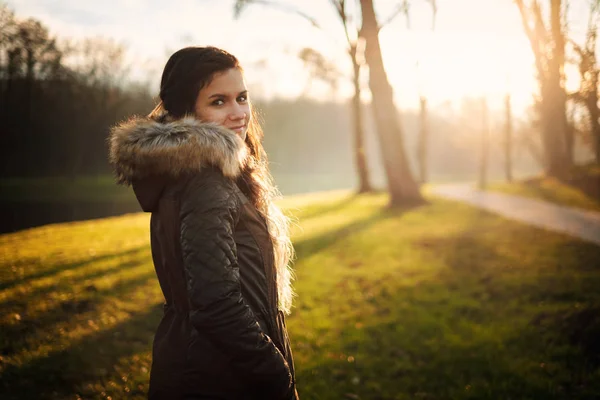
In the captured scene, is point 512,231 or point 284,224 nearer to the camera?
point 284,224

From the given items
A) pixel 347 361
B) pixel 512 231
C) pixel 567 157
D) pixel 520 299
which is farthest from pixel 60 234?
pixel 567 157

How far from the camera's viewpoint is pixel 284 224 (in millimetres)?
2396

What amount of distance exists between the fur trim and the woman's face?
219mm

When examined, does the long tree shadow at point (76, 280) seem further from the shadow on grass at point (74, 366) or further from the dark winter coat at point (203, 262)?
the dark winter coat at point (203, 262)

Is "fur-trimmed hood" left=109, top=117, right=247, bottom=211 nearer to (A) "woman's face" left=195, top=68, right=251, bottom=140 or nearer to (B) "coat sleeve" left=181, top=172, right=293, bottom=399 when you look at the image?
(B) "coat sleeve" left=181, top=172, right=293, bottom=399

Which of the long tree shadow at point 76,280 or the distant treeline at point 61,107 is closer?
the long tree shadow at point 76,280

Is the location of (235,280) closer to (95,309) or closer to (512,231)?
(95,309)

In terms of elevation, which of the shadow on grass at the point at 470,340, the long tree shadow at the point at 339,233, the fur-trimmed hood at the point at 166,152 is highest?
the fur-trimmed hood at the point at 166,152

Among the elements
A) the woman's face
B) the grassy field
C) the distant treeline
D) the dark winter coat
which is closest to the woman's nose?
the woman's face

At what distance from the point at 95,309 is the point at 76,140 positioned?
46196 millimetres

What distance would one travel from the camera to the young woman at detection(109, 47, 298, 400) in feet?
4.96

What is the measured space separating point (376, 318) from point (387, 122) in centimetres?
877

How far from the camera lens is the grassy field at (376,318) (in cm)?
423

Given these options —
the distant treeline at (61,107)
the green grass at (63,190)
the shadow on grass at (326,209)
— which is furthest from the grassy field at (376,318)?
the green grass at (63,190)
